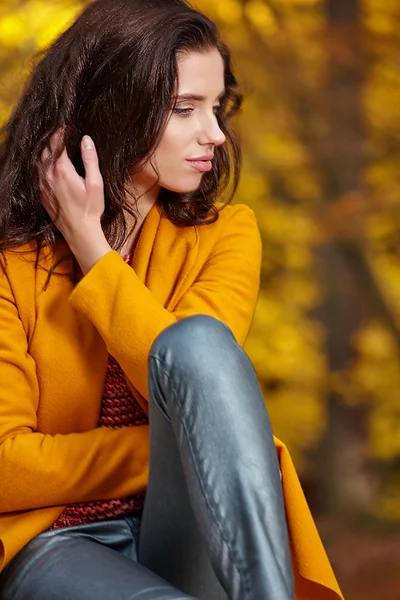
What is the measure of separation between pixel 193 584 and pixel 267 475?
1.06ft

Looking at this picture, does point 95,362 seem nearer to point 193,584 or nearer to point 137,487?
point 137,487

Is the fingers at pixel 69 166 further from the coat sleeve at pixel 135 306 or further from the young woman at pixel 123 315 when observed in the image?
the coat sleeve at pixel 135 306

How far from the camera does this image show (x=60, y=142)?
1.69m

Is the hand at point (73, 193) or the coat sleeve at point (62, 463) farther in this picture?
the hand at point (73, 193)

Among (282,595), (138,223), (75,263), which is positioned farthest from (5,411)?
(282,595)

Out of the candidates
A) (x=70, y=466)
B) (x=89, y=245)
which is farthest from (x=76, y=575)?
(x=89, y=245)

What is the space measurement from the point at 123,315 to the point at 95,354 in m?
0.14

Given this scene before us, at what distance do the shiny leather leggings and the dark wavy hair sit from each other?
0.45 meters

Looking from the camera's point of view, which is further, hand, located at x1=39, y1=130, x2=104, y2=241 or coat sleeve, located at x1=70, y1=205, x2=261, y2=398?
hand, located at x1=39, y1=130, x2=104, y2=241

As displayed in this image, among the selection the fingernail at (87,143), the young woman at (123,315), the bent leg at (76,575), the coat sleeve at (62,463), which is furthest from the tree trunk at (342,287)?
the bent leg at (76,575)

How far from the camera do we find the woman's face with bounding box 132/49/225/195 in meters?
1.63

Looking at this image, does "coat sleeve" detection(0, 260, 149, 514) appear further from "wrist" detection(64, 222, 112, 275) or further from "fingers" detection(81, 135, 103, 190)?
"fingers" detection(81, 135, 103, 190)

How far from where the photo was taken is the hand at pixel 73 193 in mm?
1612

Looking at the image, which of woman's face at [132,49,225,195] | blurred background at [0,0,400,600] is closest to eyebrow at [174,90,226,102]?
woman's face at [132,49,225,195]
